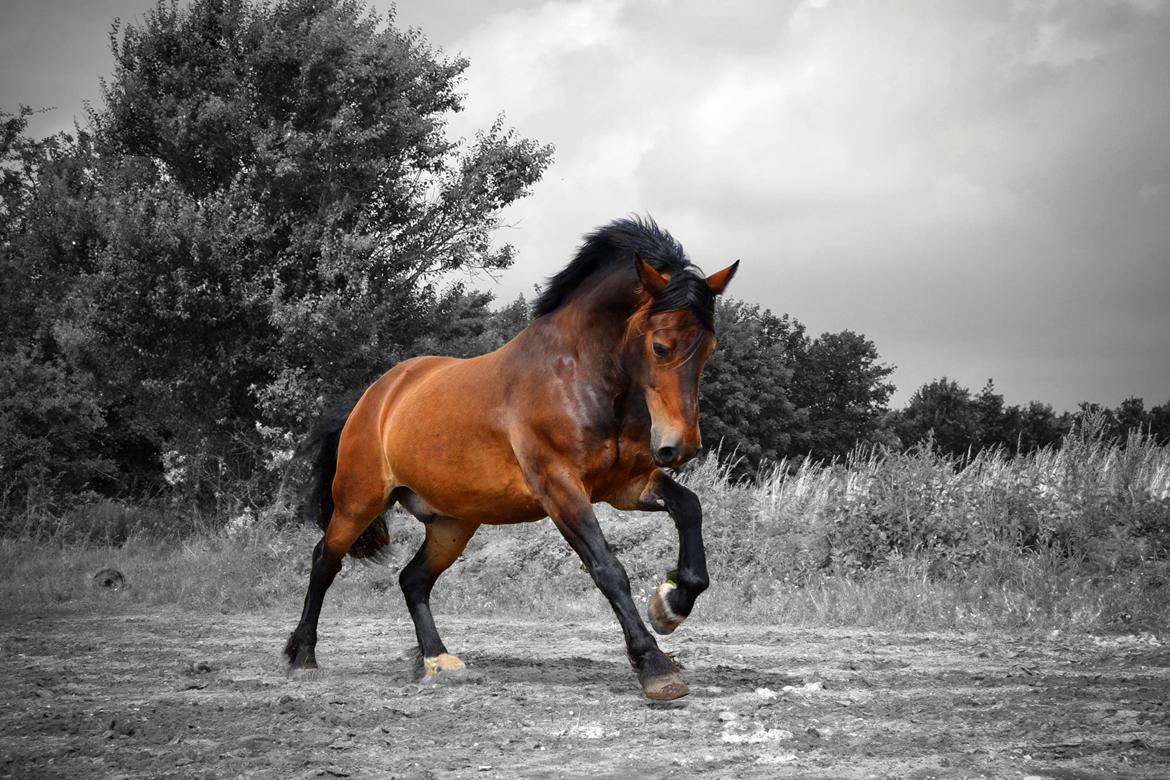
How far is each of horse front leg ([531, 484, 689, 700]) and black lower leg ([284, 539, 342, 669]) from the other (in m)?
2.26

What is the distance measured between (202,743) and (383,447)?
8.80 ft

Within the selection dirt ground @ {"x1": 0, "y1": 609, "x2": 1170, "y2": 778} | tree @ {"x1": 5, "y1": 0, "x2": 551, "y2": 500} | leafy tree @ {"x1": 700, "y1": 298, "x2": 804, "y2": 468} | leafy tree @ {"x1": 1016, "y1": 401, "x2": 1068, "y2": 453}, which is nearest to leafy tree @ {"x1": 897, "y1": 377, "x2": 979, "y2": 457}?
leafy tree @ {"x1": 1016, "y1": 401, "x2": 1068, "y2": 453}

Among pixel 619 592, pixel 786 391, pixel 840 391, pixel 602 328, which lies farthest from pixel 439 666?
pixel 840 391

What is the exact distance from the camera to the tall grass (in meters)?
9.09

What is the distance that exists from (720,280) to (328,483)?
12.4ft

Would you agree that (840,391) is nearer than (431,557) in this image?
No

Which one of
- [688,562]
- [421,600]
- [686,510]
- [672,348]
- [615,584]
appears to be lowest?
[421,600]

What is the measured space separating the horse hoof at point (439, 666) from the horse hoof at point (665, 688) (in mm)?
1730

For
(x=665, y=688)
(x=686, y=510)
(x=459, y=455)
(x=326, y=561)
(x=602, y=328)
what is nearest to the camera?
(x=665, y=688)

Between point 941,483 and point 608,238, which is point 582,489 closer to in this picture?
point 608,238

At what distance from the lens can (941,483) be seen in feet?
37.9

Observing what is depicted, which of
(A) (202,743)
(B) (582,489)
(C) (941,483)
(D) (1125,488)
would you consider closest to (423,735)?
(A) (202,743)

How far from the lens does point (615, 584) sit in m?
5.03

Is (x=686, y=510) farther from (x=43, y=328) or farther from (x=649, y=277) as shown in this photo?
(x=43, y=328)
